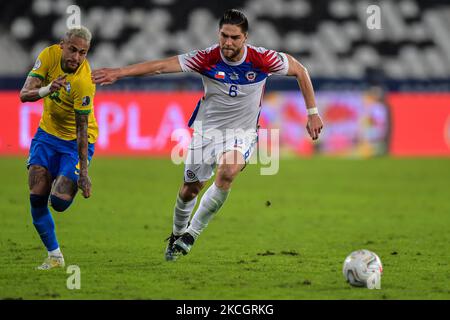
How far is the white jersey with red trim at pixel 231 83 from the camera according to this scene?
819 cm

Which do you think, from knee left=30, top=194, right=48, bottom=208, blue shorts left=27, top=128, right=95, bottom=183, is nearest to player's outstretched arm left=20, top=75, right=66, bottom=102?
blue shorts left=27, top=128, right=95, bottom=183

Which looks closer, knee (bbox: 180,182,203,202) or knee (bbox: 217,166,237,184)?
knee (bbox: 217,166,237,184)

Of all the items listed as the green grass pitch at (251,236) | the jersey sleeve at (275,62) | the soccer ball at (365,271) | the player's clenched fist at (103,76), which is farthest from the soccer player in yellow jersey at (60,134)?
the soccer ball at (365,271)

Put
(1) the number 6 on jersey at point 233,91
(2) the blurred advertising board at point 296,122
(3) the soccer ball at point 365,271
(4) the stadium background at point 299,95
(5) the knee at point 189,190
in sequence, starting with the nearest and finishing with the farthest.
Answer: (3) the soccer ball at point 365,271
(1) the number 6 on jersey at point 233,91
(5) the knee at point 189,190
(4) the stadium background at point 299,95
(2) the blurred advertising board at point 296,122

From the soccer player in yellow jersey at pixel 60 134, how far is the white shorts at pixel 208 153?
38.6 inches

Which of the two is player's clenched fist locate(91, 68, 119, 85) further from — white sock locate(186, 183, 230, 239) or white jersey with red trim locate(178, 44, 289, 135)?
white sock locate(186, 183, 230, 239)

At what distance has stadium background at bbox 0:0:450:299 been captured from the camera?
16.1 m

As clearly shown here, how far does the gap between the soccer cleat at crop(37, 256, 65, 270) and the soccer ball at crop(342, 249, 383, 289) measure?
2564 millimetres

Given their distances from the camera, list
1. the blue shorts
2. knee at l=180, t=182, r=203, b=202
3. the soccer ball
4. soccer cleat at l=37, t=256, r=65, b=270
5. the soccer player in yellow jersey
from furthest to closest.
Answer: knee at l=180, t=182, r=203, b=202
the blue shorts
soccer cleat at l=37, t=256, r=65, b=270
the soccer player in yellow jersey
the soccer ball

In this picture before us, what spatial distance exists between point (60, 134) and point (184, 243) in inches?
58.2

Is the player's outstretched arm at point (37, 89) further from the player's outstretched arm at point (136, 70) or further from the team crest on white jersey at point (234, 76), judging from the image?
the team crest on white jersey at point (234, 76)

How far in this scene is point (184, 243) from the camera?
8.19 m

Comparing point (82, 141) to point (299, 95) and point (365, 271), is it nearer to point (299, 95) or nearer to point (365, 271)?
point (365, 271)
